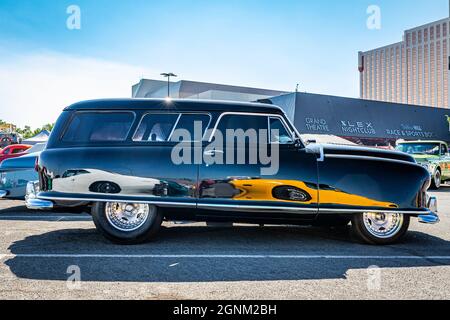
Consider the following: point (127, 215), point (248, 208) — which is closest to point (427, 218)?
point (248, 208)

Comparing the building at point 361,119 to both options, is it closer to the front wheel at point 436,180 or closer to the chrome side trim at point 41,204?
the front wheel at point 436,180

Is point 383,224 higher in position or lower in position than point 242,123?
lower

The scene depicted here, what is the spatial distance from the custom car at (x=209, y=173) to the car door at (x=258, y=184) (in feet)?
0.04

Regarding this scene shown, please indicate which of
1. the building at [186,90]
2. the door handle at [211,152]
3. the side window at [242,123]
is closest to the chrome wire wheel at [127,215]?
the door handle at [211,152]

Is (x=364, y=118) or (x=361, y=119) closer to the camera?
(x=361, y=119)

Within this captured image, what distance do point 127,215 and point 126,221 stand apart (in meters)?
0.08

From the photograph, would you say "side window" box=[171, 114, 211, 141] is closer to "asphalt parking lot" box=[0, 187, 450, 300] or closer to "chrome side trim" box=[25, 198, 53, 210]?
"asphalt parking lot" box=[0, 187, 450, 300]

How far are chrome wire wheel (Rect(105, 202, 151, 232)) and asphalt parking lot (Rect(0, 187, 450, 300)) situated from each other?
0.90ft

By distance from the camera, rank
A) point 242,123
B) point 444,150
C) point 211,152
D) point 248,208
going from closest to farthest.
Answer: point 248,208, point 211,152, point 242,123, point 444,150

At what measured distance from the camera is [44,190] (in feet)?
17.4

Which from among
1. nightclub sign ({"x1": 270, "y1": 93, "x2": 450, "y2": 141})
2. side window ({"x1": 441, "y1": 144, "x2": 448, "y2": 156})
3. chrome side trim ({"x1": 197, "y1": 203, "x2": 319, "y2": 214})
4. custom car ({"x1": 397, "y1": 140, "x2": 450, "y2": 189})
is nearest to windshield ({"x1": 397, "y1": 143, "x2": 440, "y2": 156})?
custom car ({"x1": 397, "y1": 140, "x2": 450, "y2": 189})

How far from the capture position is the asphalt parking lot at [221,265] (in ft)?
11.6

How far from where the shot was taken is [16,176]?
25.6 ft

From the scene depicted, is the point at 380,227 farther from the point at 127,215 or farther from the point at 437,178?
the point at 437,178
